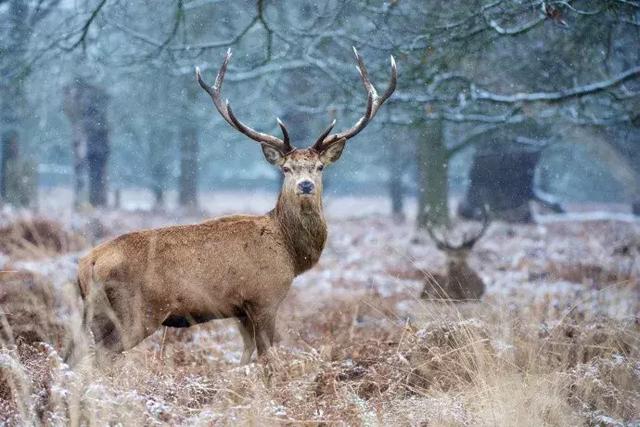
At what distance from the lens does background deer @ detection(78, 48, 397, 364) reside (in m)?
5.85

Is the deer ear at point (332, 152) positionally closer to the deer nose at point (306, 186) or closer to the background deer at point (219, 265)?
the background deer at point (219, 265)

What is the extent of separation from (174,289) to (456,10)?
15.5 feet

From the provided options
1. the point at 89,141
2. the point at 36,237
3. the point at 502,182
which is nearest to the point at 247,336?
the point at 36,237

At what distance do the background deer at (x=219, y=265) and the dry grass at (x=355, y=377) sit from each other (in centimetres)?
27

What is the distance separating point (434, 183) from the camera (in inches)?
755

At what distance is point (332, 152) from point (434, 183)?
12447 millimetres

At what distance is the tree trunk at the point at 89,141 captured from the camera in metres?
19.0

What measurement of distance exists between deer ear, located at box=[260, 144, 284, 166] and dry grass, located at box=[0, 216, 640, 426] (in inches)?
63.4

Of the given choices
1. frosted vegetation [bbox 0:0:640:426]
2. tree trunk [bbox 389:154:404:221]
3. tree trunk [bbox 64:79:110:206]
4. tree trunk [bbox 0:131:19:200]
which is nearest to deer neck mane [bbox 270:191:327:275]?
frosted vegetation [bbox 0:0:640:426]

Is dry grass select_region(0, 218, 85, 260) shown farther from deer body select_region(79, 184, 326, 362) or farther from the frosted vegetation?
deer body select_region(79, 184, 326, 362)

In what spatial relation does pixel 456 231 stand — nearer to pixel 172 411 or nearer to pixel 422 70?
pixel 422 70

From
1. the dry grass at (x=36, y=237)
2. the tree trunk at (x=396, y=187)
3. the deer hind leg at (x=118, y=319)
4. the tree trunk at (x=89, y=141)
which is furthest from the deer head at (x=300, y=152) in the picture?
the tree trunk at (x=396, y=187)

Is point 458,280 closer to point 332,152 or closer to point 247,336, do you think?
point 332,152

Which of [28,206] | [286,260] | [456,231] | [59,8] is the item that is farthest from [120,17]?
[28,206]
